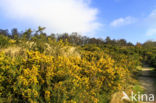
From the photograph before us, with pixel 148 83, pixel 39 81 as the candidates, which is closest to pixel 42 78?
pixel 39 81

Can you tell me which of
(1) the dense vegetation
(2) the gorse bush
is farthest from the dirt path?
(2) the gorse bush

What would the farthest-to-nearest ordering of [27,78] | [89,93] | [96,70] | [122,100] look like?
1. [122,100]
2. [96,70]
3. [89,93]
4. [27,78]

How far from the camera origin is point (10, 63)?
9.95 ft

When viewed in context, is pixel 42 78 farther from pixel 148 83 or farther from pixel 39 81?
pixel 148 83

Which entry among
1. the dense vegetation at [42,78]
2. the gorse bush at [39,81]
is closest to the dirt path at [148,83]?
the dense vegetation at [42,78]

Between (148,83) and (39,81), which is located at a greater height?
(39,81)

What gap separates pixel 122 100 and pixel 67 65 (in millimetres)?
3041

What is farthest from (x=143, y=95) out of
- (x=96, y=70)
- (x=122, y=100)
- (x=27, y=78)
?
(x=27, y=78)

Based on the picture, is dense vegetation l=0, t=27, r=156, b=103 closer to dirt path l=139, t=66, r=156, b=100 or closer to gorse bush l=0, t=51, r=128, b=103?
gorse bush l=0, t=51, r=128, b=103

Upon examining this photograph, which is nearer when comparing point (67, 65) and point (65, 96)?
point (65, 96)

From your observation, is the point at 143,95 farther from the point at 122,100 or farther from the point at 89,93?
the point at 89,93

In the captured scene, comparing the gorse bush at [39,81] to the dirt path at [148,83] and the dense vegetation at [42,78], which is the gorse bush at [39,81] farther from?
the dirt path at [148,83]

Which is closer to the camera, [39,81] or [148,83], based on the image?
[39,81]

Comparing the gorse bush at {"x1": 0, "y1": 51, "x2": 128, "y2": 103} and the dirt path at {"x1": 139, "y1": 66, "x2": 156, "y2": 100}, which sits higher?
the gorse bush at {"x1": 0, "y1": 51, "x2": 128, "y2": 103}
